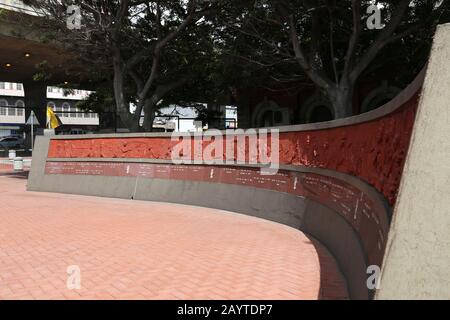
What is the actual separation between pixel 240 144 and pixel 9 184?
11807 millimetres

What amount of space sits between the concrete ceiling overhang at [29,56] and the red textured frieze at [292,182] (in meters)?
8.89

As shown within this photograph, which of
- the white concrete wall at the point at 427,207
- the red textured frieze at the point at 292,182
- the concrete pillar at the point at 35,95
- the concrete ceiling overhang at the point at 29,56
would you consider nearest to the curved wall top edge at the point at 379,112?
the white concrete wall at the point at 427,207

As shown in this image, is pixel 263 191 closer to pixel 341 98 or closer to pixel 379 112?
pixel 379 112

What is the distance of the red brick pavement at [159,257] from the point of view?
16.7 feet

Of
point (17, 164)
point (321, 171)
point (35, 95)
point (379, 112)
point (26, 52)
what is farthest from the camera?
point (35, 95)

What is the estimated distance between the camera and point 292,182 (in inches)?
372

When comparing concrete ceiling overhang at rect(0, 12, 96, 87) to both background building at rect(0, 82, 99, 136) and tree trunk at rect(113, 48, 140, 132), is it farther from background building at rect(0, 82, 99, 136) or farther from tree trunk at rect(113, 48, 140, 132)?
background building at rect(0, 82, 99, 136)

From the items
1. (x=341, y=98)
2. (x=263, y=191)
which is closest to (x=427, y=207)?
(x=263, y=191)

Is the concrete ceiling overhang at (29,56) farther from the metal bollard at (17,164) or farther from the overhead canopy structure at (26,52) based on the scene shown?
the metal bollard at (17,164)

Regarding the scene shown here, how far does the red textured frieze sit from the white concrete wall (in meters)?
0.42

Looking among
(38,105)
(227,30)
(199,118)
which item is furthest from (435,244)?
(38,105)

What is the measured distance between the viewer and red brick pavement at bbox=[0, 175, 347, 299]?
5086 mm

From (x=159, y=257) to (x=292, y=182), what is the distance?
3.86 m
